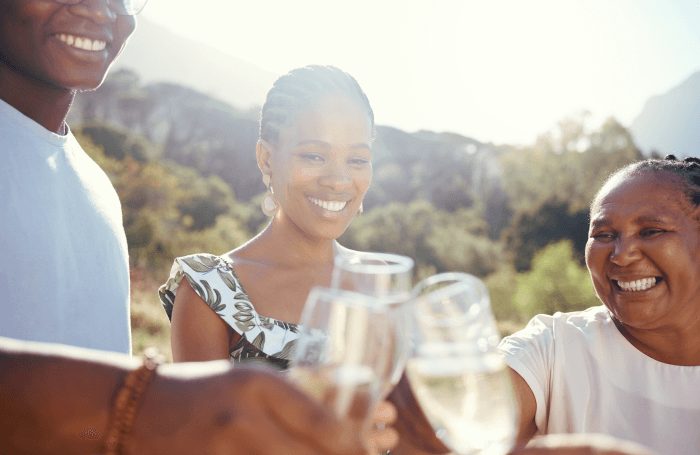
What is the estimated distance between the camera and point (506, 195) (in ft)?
78.7

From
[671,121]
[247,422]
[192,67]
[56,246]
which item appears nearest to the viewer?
[247,422]

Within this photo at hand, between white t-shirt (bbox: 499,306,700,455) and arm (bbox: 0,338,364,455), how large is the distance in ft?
5.23

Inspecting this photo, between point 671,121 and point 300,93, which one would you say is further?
point 671,121

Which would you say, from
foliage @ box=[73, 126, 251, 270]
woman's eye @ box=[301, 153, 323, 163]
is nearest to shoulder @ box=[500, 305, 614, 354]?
woman's eye @ box=[301, 153, 323, 163]

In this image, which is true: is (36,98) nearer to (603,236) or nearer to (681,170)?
(603,236)

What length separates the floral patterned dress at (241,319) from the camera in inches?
95.6

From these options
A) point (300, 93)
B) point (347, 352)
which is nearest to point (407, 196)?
point (300, 93)

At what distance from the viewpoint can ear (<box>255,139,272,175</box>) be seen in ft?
8.87

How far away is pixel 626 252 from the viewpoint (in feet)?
7.34

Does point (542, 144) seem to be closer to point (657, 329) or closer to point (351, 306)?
point (657, 329)

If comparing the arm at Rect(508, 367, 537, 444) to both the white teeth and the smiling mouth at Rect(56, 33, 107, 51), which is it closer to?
the white teeth

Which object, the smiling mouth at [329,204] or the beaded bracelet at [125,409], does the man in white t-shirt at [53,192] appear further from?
the beaded bracelet at [125,409]

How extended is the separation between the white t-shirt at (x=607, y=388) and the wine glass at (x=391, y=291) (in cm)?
126

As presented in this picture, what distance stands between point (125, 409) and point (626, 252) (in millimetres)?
2091
